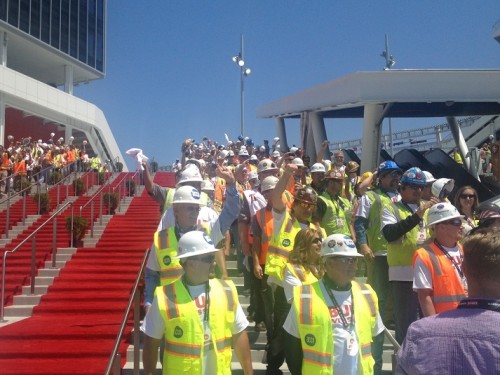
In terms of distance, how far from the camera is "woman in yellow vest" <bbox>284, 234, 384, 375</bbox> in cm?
361

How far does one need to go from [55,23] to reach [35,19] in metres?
2.66

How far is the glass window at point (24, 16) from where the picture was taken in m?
34.0

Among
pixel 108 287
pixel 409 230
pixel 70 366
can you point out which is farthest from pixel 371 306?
pixel 108 287

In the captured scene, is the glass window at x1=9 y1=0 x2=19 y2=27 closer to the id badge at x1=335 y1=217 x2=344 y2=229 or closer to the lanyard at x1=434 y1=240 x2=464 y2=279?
the id badge at x1=335 y1=217 x2=344 y2=229

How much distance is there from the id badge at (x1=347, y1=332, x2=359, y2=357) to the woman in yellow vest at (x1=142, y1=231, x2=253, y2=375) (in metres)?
0.63

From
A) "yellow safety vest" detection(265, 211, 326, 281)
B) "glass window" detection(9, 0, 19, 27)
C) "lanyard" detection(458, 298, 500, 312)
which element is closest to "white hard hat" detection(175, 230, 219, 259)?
"yellow safety vest" detection(265, 211, 326, 281)

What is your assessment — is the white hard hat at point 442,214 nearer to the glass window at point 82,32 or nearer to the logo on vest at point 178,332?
the logo on vest at point 178,332

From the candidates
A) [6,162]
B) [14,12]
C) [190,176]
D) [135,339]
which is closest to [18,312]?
[135,339]

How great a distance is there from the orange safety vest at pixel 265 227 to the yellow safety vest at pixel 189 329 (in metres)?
1.91

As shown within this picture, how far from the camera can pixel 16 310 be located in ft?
26.7

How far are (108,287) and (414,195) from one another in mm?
5054

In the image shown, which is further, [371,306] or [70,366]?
[70,366]

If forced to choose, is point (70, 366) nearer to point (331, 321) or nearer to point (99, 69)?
point (331, 321)

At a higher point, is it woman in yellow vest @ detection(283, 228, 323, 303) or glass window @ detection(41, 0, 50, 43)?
glass window @ detection(41, 0, 50, 43)
